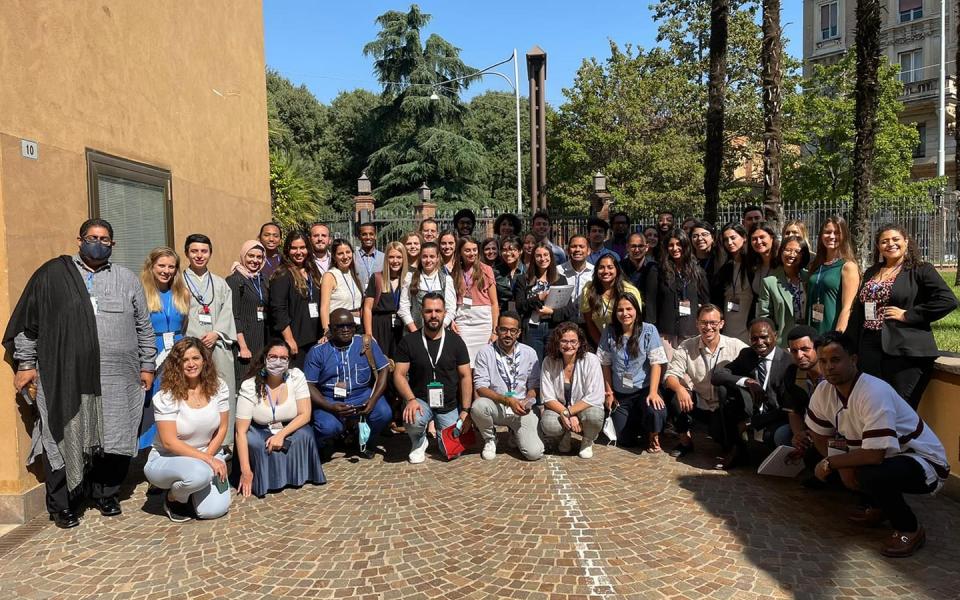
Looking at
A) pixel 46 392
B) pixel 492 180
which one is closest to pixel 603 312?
pixel 46 392

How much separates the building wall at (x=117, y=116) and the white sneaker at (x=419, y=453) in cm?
299

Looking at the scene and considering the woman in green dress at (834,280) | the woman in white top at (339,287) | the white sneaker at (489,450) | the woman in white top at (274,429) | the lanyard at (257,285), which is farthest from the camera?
the woman in white top at (339,287)

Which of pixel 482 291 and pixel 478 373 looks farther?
pixel 482 291

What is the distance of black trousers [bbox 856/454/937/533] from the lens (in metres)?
3.86

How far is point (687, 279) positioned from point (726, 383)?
1404mm

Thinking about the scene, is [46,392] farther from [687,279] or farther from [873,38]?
[873,38]

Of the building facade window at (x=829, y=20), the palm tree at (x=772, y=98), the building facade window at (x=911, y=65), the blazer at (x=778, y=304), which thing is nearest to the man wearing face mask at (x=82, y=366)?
the blazer at (x=778, y=304)

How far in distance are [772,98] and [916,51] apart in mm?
33736

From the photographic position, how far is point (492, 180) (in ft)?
135

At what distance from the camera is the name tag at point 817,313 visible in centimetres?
547

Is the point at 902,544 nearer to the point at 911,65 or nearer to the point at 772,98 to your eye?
the point at 772,98

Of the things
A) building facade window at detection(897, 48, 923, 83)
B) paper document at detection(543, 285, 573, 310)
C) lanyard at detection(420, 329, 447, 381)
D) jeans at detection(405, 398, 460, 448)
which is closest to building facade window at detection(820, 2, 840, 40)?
building facade window at detection(897, 48, 923, 83)

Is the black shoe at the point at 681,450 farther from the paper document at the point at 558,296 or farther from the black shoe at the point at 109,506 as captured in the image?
the black shoe at the point at 109,506

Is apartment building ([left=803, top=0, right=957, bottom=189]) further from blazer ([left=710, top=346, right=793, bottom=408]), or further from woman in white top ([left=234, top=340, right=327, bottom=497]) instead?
woman in white top ([left=234, top=340, right=327, bottom=497])
